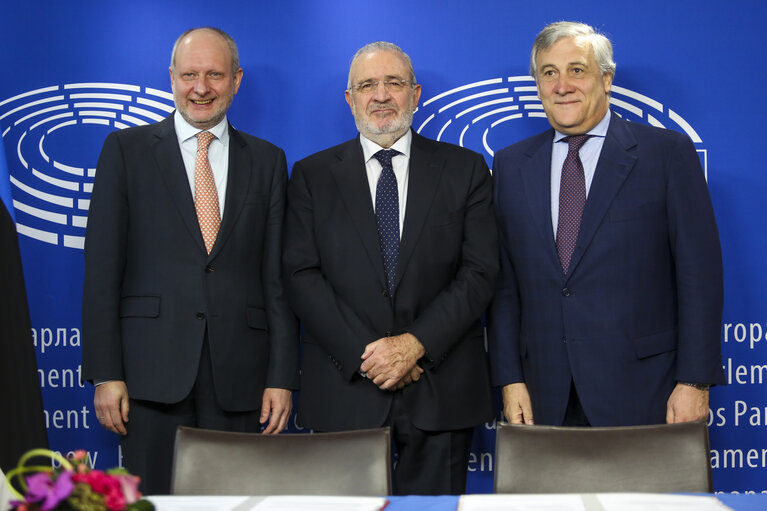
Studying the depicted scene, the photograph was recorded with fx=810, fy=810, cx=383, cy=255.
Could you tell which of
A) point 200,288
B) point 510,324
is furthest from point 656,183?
point 200,288

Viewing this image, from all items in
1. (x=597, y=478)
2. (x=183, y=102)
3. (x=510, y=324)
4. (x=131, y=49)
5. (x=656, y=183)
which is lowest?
(x=597, y=478)

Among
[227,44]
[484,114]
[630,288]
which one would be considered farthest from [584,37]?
[227,44]

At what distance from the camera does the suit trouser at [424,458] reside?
2.81 metres

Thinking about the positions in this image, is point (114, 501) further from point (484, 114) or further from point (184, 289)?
point (484, 114)

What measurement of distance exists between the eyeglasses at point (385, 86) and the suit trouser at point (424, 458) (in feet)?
3.63

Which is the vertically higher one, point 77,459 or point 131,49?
point 131,49

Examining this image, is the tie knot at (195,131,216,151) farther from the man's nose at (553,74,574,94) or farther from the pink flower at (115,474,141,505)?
the pink flower at (115,474,141,505)

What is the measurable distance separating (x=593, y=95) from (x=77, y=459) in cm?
232

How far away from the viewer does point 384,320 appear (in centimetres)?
280

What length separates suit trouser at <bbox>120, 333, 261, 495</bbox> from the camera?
9.27ft

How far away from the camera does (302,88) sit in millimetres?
3523

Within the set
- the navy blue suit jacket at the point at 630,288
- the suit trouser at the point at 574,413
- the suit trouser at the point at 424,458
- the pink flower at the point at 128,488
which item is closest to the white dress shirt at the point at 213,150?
the suit trouser at the point at 424,458

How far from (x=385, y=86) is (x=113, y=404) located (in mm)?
1484

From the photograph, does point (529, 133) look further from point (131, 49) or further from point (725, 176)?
point (131, 49)
